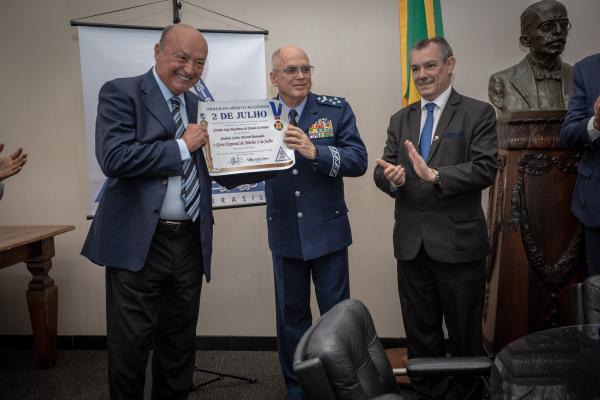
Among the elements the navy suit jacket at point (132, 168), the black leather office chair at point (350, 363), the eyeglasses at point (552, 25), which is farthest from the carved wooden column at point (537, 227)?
the navy suit jacket at point (132, 168)

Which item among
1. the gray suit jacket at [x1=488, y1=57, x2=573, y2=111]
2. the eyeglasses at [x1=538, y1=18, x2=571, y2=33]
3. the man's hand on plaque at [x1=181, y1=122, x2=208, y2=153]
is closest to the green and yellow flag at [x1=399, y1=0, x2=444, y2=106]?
the gray suit jacket at [x1=488, y1=57, x2=573, y2=111]

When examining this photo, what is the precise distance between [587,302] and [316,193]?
48.0 inches

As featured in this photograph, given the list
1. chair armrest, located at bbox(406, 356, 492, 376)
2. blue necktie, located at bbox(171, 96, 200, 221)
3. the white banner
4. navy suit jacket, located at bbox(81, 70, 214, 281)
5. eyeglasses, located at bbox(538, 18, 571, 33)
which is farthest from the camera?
the white banner

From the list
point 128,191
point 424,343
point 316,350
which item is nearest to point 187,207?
point 128,191

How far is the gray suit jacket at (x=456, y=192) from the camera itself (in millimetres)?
2225

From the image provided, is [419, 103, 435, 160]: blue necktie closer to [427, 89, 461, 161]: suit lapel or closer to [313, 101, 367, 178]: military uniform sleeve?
[427, 89, 461, 161]: suit lapel

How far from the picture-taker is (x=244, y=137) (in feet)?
7.08

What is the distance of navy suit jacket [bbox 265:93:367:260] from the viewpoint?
2.39 metres

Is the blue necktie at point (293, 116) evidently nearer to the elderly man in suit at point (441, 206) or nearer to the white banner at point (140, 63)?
the elderly man in suit at point (441, 206)

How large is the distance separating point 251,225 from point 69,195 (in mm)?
1333

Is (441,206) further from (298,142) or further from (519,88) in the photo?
(519,88)

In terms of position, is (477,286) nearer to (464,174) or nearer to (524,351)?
(464,174)

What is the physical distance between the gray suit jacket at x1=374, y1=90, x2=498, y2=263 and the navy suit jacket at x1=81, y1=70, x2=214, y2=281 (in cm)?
111

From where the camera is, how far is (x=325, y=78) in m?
3.41
